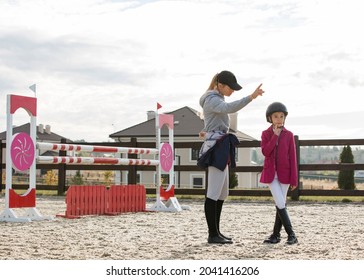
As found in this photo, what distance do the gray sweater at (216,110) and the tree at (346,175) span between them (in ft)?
48.1

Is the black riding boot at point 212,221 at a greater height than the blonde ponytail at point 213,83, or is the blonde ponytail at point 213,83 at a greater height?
the blonde ponytail at point 213,83

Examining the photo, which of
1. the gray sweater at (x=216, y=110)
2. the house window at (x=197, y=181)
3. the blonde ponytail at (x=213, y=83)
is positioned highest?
the blonde ponytail at (x=213, y=83)

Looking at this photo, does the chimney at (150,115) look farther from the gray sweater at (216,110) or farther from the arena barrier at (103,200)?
the gray sweater at (216,110)

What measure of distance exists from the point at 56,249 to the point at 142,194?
13.9ft

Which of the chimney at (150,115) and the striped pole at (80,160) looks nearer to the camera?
the striped pole at (80,160)

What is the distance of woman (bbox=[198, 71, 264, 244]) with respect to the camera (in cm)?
494

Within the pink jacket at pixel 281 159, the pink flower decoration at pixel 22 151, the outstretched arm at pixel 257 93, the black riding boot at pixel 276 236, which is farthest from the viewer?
the pink flower decoration at pixel 22 151

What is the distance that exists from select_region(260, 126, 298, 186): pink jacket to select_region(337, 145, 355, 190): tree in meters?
14.5

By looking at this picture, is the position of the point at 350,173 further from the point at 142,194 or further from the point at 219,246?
the point at 219,246

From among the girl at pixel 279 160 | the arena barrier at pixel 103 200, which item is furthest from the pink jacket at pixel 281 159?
the arena barrier at pixel 103 200

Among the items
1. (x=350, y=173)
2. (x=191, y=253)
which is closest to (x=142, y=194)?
(x=191, y=253)

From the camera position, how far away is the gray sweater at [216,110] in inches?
189

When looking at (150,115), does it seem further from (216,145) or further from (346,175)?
(216,145)

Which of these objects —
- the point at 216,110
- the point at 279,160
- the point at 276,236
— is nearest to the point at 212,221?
the point at 276,236
